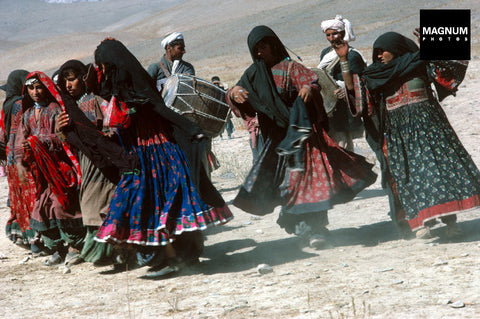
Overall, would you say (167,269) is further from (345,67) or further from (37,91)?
(345,67)

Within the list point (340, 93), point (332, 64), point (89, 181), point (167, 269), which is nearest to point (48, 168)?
point (89, 181)

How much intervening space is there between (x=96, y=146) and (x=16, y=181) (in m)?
1.85

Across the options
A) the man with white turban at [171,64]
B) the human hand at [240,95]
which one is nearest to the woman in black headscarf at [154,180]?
the human hand at [240,95]

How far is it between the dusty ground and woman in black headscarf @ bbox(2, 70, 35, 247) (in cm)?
28

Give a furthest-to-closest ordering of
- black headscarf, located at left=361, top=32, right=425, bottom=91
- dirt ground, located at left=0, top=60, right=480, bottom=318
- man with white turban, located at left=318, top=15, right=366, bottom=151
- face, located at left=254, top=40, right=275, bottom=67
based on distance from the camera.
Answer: man with white turban, located at left=318, top=15, right=366, bottom=151, face, located at left=254, top=40, right=275, bottom=67, black headscarf, located at left=361, top=32, right=425, bottom=91, dirt ground, located at left=0, top=60, right=480, bottom=318

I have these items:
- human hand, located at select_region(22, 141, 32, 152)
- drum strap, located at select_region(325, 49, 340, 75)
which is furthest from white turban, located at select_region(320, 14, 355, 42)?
human hand, located at select_region(22, 141, 32, 152)

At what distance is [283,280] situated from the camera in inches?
185

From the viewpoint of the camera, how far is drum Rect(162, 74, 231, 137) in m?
6.33

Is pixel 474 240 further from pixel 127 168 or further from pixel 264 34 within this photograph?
pixel 127 168

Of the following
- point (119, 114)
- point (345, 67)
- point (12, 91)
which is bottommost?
point (119, 114)

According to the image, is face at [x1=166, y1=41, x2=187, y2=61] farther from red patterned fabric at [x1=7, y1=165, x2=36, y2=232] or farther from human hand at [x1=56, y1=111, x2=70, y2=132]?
human hand at [x1=56, y1=111, x2=70, y2=132]

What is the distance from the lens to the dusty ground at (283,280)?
3967 millimetres

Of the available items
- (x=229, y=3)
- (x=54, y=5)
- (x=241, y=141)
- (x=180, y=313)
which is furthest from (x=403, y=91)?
(x=54, y=5)

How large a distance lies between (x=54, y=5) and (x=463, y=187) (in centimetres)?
14775
